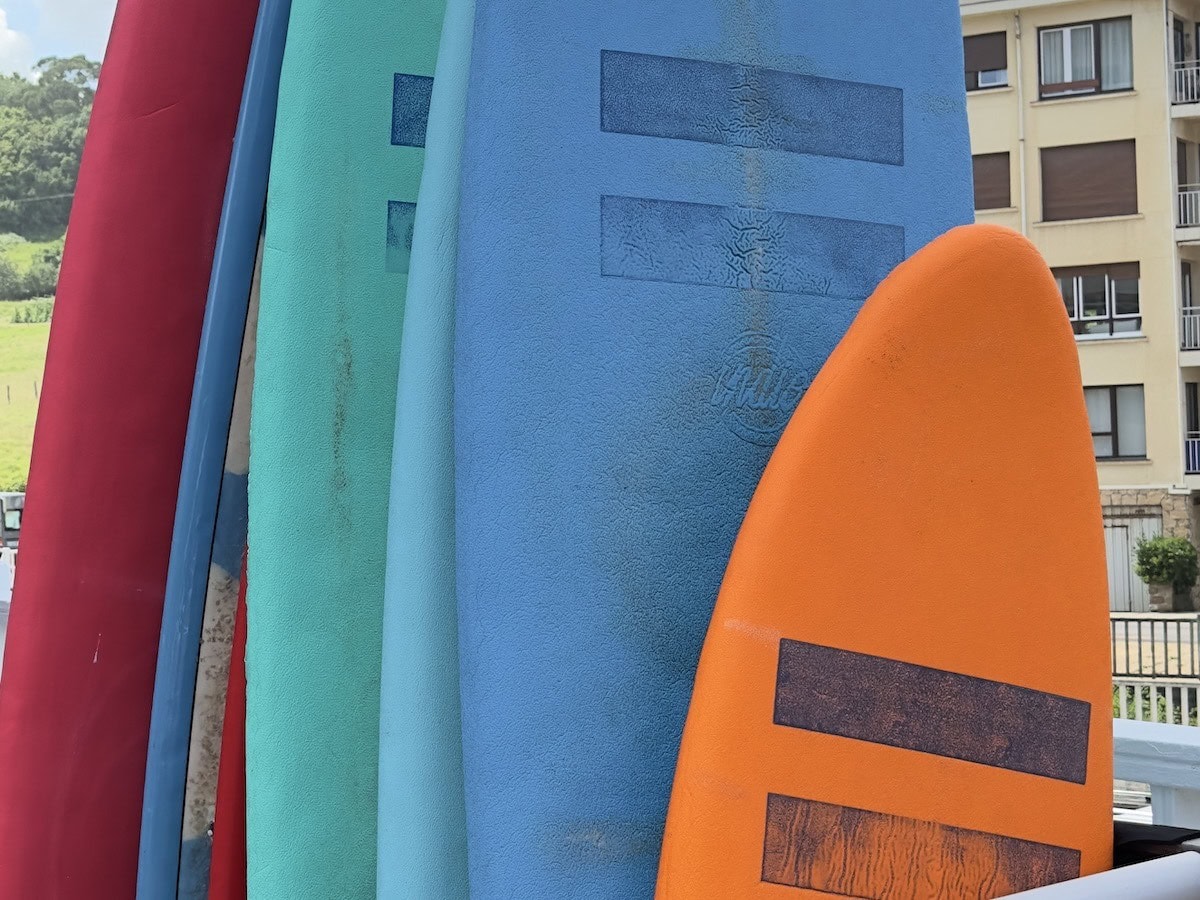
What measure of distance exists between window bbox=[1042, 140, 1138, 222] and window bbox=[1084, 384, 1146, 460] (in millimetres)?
1997

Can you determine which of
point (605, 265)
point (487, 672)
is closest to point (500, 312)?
point (605, 265)

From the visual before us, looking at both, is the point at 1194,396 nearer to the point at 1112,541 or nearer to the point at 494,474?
the point at 1112,541

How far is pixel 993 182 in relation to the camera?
1597 centimetres

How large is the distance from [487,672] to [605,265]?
0.97ft

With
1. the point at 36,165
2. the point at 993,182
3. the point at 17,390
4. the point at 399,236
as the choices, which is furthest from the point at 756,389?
the point at 36,165

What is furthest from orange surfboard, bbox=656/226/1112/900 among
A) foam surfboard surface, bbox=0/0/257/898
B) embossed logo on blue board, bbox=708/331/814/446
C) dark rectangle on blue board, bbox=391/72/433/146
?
foam surfboard surface, bbox=0/0/257/898

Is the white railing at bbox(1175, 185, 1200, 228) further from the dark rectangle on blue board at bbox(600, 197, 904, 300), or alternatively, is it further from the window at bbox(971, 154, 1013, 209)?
the dark rectangle on blue board at bbox(600, 197, 904, 300)

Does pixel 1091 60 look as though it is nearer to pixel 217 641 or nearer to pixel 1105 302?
pixel 1105 302

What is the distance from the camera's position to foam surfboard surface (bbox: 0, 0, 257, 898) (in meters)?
1.25

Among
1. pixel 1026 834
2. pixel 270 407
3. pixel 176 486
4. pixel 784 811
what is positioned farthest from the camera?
pixel 176 486

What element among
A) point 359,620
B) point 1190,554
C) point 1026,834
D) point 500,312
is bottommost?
point 1026,834

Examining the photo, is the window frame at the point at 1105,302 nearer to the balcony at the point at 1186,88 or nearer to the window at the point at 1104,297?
the window at the point at 1104,297

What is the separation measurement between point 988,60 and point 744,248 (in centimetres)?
1659

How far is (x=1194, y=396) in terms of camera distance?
52.3 feet
